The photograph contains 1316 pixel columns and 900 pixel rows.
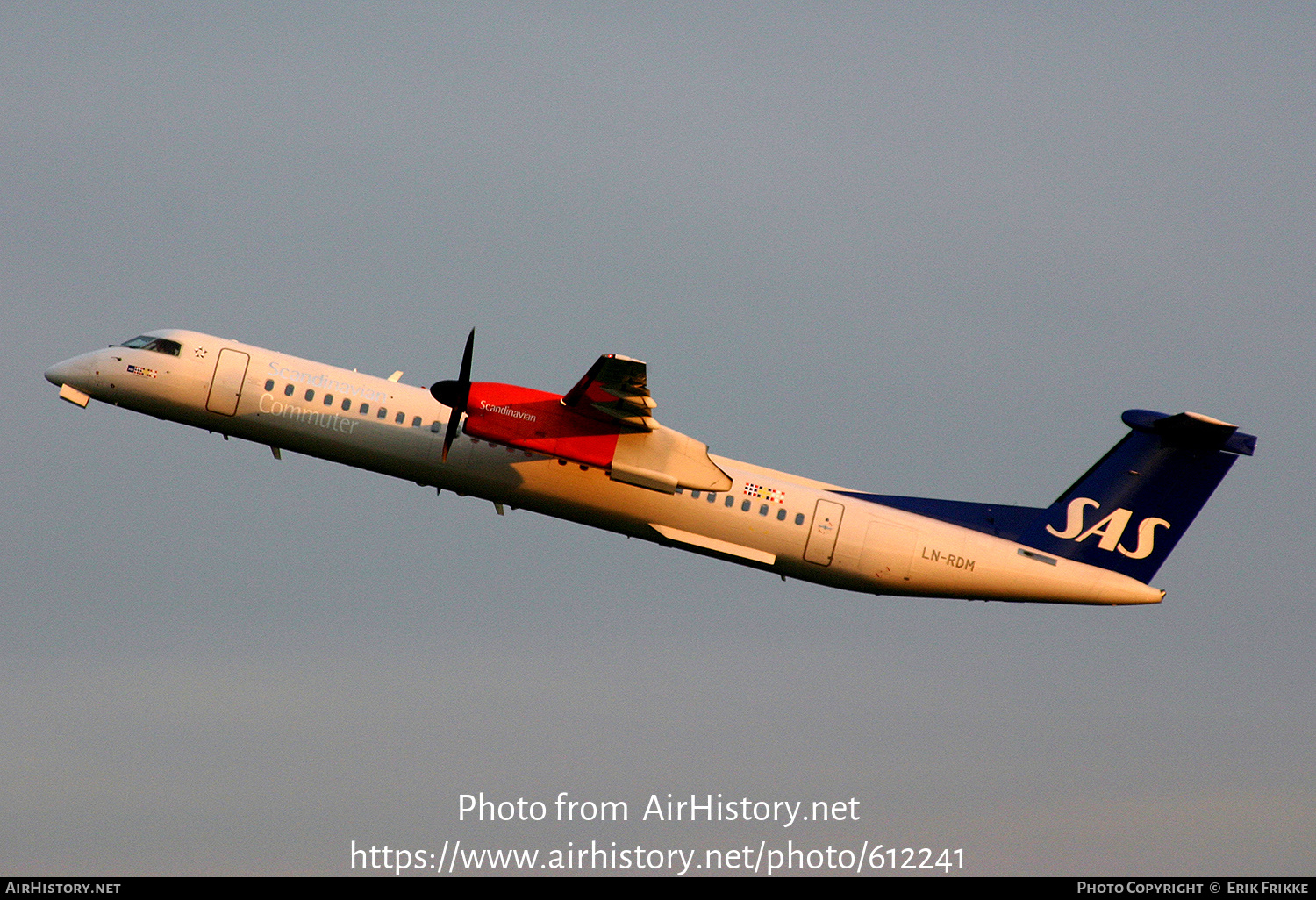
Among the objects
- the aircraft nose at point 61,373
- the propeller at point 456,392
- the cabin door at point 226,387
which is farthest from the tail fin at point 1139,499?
the aircraft nose at point 61,373

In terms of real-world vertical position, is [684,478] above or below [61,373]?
below

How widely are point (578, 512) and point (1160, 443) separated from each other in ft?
42.1

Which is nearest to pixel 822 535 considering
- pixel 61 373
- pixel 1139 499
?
pixel 1139 499

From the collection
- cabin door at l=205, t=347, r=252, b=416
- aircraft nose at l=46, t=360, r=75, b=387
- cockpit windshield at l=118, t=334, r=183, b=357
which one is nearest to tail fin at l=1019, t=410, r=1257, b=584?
cabin door at l=205, t=347, r=252, b=416

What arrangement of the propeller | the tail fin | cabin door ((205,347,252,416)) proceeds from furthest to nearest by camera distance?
the tail fin, cabin door ((205,347,252,416)), the propeller

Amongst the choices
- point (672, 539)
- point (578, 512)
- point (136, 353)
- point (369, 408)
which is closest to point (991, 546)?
point (672, 539)

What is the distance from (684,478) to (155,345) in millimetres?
12001

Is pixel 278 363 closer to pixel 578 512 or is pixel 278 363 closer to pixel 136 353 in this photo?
pixel 136 353

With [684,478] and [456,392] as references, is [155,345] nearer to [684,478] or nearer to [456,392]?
[456,392]

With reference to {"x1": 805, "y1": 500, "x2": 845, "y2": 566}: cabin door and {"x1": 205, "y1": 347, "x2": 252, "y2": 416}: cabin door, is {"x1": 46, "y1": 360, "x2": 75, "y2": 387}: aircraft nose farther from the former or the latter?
{"x1": 805, "y1": 500, "x2": 845, "y2": 566}: cabin door

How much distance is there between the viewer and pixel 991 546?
30656 mm

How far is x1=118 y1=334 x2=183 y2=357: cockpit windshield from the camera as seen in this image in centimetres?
3030

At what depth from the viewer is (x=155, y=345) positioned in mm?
30469

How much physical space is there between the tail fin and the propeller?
12.7 metres
